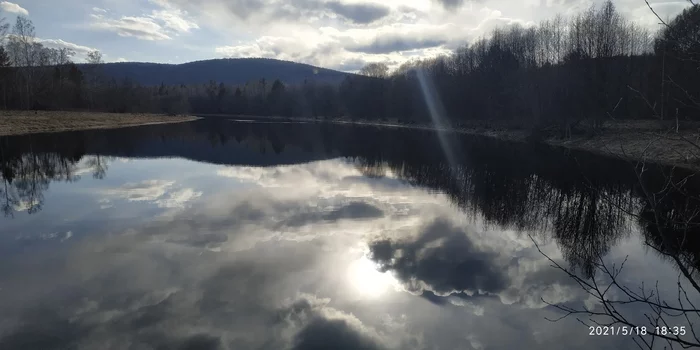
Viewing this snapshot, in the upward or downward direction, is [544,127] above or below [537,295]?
above

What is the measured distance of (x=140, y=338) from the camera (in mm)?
6688

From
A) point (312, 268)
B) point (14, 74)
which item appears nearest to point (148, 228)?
point (312, 268)

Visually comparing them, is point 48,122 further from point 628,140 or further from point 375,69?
point 375,69

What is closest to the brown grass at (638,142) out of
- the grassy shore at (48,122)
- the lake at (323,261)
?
the lake at (323,261)

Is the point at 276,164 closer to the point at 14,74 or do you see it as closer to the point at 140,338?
the point at 140,338

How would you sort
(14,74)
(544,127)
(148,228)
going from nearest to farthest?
(148,228)
(544,127)
(14,74)

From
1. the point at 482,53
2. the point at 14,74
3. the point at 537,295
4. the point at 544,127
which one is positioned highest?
the point at 482,53

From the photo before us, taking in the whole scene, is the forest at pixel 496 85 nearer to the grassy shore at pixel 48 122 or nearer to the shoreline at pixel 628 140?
the shoreline at pixel 628 140

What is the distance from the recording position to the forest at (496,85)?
1628 inches

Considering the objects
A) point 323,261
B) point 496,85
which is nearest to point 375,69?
point 496,85

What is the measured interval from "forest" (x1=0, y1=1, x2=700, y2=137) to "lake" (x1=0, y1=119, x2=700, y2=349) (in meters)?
4.28

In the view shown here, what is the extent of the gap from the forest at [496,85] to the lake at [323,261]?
4275 millimetres

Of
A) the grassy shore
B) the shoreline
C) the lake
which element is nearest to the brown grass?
the shoreline

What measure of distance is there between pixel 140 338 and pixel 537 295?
24.9ft
